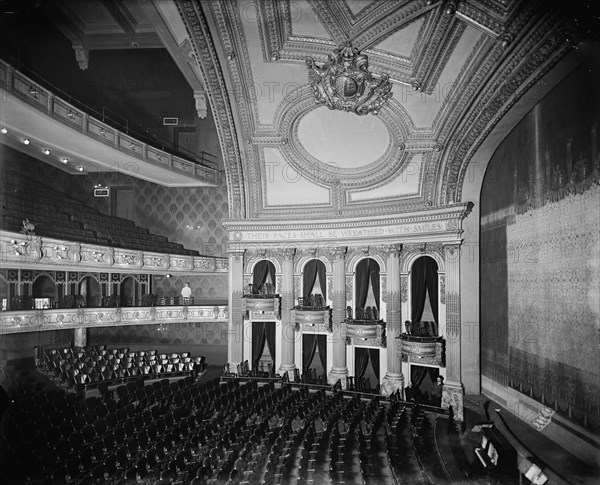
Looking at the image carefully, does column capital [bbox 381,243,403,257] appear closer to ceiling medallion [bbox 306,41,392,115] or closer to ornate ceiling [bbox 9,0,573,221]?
ornate ceiling [bbox 9,0,573,221]

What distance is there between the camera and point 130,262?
44.2 feet

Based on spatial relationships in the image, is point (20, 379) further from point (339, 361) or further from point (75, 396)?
point (339, 361)

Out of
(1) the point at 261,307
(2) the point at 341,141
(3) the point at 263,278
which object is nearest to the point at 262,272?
(3) the point at 263,278

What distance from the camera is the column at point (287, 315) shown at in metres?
14.1

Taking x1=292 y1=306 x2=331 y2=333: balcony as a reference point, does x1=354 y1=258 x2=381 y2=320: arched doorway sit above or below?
above

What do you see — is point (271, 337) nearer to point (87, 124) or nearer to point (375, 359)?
point (375, 359)

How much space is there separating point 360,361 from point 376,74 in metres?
8.68

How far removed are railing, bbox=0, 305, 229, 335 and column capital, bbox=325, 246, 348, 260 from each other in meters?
4.19

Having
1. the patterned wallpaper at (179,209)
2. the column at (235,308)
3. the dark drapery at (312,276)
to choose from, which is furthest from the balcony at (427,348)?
the patterned wallpaper at (179,209)

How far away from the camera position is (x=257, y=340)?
47.4 ft

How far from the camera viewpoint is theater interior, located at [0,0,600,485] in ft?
22.6

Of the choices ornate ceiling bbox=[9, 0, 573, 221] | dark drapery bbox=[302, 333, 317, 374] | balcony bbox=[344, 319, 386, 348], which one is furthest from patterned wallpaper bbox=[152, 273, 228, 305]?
balcony bbox=[344, 319, 386, 348]

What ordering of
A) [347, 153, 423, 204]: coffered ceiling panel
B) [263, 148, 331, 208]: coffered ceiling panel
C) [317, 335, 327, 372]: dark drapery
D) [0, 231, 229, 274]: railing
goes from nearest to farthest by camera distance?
[0, 231, 229, 274]: railing < [347, 153, 423, 204]: coffered ceiling panel < [263, 148, 331, 208]: coffered ceiling panel < [317, 335, 327, 372]: dark drapery

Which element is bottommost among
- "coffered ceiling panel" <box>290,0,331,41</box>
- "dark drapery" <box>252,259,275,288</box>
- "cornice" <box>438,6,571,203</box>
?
"dark drapery" <box>252,259,275,288</box>
